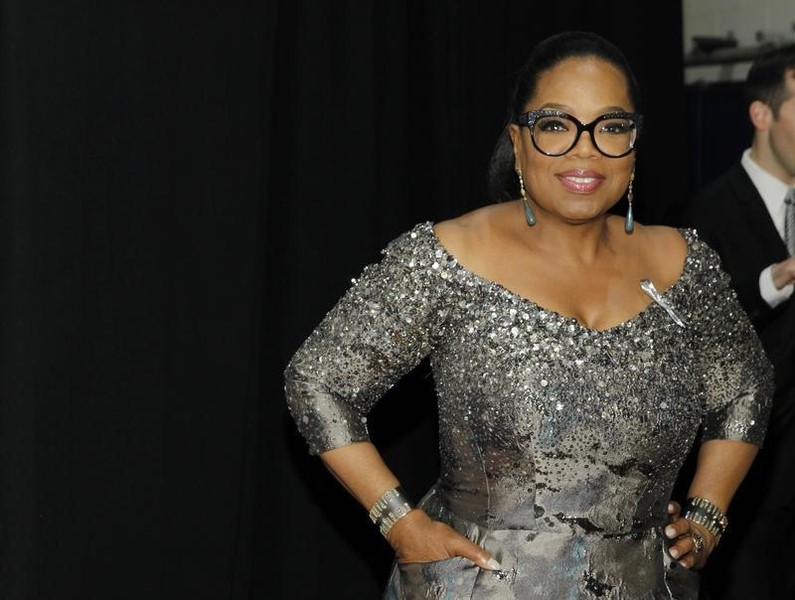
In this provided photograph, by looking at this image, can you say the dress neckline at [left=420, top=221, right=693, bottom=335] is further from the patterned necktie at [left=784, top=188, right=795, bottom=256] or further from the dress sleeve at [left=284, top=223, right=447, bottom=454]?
the patterned necktie at [left=784, top=188, right=795, bottom=256]

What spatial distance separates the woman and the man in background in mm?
1181

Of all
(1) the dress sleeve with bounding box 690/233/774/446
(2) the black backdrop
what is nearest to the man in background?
(2) the black backdrop

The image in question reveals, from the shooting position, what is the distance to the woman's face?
2.04 m

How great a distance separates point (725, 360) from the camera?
222 centimetres

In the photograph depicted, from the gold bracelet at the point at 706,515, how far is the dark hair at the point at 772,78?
1399mm

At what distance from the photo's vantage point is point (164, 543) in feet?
9.16

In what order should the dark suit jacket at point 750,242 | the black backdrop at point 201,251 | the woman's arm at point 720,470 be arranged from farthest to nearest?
the dark suit jacket at point 750,242, the black backdrop at point 201,251, the woman's arm at point 720,470

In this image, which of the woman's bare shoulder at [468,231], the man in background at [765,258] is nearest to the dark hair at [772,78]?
the man in background at [765,258]

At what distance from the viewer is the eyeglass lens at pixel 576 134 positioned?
2039 millimetres

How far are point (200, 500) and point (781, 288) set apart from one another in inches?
55.9

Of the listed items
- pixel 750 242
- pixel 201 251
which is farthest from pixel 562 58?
pixel 750 242

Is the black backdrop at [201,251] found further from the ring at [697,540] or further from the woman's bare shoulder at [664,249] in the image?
the ring at [697,540]

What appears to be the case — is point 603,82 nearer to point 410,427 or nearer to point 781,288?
point 781,288

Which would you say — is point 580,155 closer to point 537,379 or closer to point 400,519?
point 537,379
